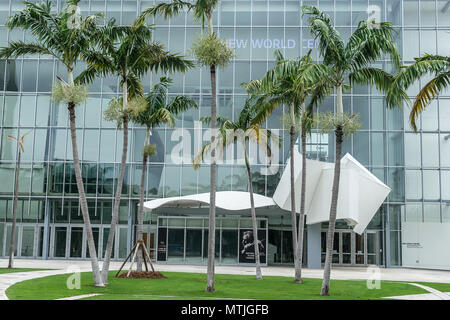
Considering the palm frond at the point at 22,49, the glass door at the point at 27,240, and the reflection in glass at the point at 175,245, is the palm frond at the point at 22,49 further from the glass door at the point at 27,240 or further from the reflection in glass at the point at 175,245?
the glass door at the point at 27,240

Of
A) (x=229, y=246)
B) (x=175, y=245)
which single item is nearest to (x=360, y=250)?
(x=229, y=246)

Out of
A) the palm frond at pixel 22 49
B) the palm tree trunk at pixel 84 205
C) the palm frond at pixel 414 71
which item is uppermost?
the palm frond at pixel 22 49

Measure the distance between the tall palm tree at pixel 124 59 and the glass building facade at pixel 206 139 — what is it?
15.8 m

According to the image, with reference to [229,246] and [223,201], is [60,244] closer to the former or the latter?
[229,246]

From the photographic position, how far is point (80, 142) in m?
36.4

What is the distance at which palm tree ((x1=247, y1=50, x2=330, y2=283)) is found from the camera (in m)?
16.3

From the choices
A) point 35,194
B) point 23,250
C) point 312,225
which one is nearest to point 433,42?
point 312,225

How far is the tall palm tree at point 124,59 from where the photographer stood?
59.7 feet

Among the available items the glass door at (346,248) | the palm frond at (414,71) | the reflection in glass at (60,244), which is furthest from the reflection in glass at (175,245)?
the palm frond at (414,71)

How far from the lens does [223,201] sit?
102ft

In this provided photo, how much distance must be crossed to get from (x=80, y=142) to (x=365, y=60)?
2379 cm

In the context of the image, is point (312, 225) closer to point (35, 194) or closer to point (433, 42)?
point (433, 42)

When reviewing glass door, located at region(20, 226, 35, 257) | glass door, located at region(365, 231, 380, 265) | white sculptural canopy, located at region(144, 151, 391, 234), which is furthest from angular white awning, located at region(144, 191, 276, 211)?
glass door, located at region(20, 226, 35, 257)

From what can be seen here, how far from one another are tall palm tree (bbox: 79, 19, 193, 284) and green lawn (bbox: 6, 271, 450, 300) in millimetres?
1796
